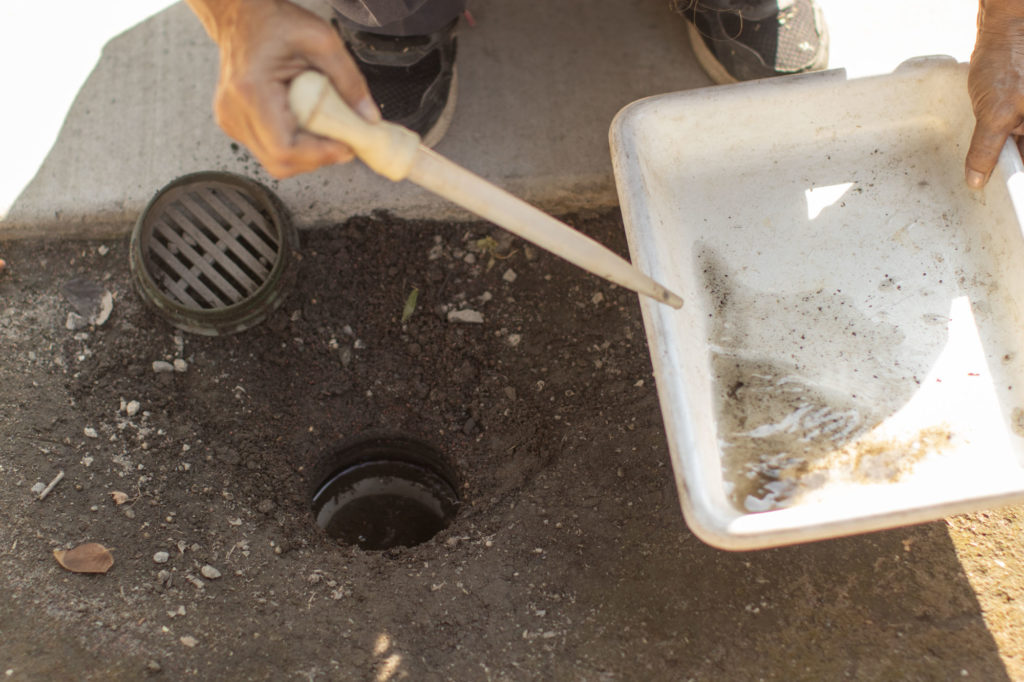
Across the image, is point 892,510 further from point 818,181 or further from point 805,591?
point 818,181

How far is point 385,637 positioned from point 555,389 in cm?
75

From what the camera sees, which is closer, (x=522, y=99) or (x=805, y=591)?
(x=805, y=591)

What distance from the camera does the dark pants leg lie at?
5.79ft

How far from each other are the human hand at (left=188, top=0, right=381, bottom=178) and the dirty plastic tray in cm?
62

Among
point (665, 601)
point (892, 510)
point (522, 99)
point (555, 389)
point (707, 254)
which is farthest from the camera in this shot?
point (522, 99)

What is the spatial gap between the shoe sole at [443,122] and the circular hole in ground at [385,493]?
2.85 feet

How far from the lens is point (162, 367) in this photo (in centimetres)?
196

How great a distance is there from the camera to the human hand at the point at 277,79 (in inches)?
41.3

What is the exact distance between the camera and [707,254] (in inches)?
65.1

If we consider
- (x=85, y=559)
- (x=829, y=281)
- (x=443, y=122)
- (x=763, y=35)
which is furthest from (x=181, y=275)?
(x=763, y=35)

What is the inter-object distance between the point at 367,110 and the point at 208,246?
44.3 inches

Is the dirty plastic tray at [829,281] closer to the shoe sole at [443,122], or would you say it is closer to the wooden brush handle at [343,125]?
the wooden brush handle at [343,125]

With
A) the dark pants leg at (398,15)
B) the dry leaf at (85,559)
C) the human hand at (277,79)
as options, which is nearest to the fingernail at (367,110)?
the human hand at (277,79)

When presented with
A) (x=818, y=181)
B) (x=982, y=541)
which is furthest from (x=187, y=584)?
(x=982, y=541)
